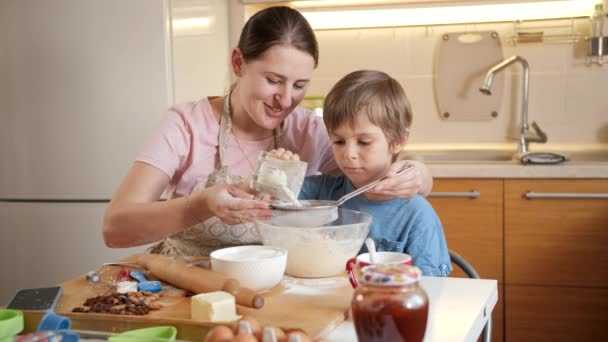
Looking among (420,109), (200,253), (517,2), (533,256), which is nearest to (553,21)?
(517,2)

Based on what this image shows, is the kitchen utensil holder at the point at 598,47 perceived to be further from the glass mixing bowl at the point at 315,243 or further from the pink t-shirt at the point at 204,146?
the glass mixing bowl at the point at 315,243

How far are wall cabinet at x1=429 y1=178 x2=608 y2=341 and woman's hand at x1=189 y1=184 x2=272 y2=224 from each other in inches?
58.4

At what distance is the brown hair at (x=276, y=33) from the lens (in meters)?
1.63

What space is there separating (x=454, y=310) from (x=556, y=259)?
5.49 feet

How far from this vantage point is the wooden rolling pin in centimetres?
108

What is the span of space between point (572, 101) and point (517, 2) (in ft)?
1.67

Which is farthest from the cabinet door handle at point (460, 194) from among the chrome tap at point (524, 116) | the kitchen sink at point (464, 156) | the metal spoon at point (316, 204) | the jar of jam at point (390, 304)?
the jar of jam at point (390, 304)

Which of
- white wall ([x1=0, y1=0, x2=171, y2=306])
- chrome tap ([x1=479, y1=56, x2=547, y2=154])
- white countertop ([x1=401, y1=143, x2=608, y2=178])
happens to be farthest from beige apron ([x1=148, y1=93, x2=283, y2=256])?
chrome tap ([x1=479, y1=56, x2=547, y2=154])

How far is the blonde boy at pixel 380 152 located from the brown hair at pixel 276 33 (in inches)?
5.6

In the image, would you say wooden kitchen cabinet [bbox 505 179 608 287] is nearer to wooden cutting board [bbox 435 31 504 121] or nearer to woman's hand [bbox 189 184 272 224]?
wooden cutting board [bbox 435 31 504 121]

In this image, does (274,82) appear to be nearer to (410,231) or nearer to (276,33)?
(276,33)

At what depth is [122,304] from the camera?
1108 millimetres

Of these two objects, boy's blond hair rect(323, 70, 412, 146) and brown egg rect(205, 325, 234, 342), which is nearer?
brown egg rect(205, 325, 234, 342)

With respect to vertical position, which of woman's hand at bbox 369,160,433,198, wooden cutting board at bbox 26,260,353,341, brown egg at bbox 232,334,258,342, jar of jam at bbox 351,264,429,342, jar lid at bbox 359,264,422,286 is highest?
woman's hand at bbox 369,160,433,198
